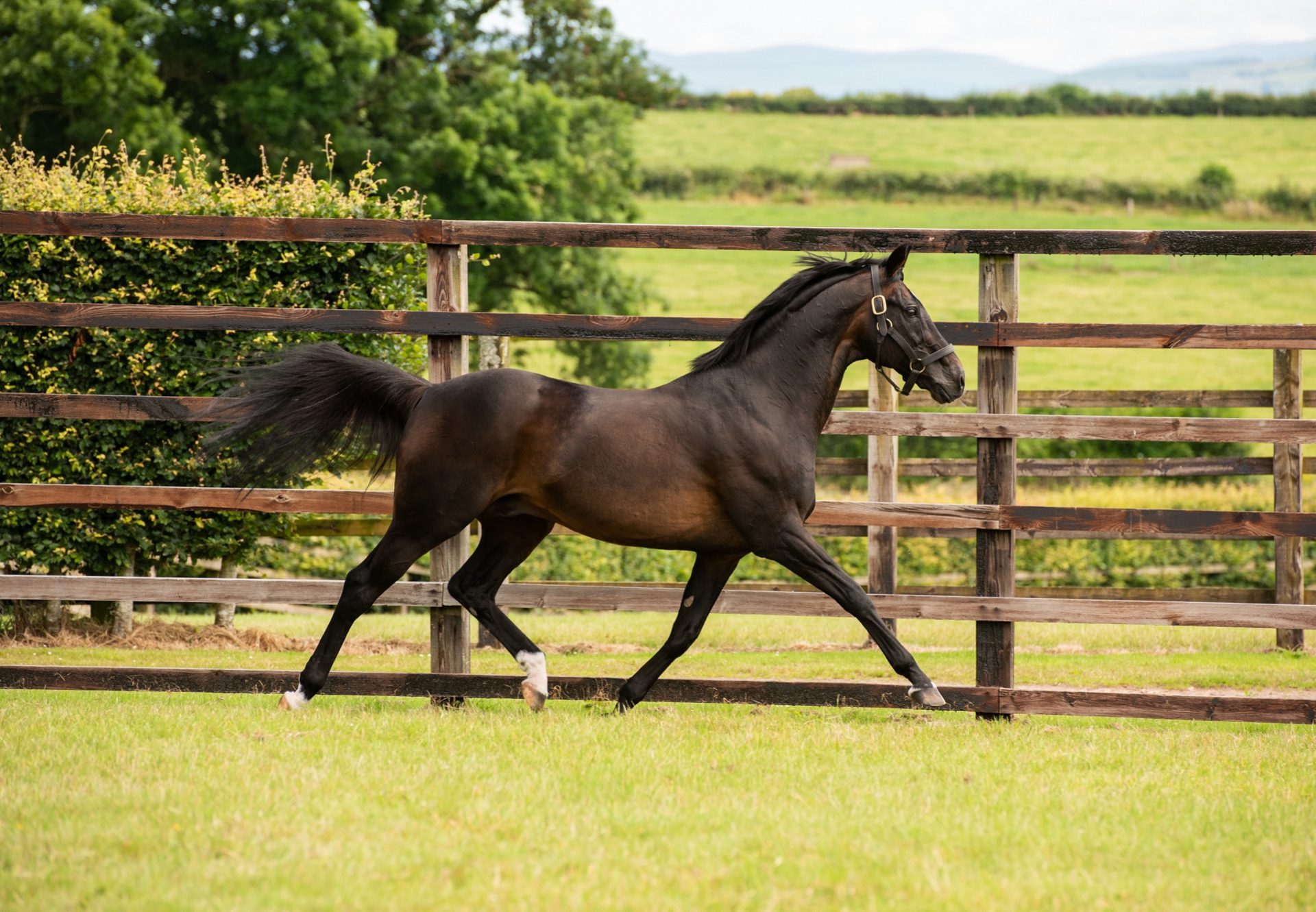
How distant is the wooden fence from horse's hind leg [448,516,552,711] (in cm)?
22

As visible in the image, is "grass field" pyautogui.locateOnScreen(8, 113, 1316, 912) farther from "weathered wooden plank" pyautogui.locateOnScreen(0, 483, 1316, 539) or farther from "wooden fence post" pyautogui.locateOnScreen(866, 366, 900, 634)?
"wooden fence post" pyautogui.locateOnScreen(866, 366, 900, 634)

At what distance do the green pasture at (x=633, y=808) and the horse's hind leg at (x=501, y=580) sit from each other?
35 centimetres

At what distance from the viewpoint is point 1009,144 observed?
58312mm

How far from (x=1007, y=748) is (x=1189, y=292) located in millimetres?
39226

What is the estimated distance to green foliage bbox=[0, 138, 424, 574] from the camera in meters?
9.12

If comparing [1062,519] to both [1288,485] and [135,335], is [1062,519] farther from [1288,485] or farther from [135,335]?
Result: [135,335]

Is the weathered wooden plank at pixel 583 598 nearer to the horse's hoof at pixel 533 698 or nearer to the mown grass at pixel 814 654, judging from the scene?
the horse's hoof at pixel 533 698

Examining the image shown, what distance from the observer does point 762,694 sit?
6.61 m

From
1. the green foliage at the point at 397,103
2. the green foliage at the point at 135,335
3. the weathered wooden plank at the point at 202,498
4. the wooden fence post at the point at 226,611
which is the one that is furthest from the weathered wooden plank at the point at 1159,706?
the green foliage at the point at 397,103

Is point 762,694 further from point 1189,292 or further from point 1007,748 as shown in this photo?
point 1189,292

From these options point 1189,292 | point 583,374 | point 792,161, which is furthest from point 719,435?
point 792,161

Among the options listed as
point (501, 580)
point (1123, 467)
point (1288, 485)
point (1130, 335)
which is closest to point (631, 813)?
point (501, 580)

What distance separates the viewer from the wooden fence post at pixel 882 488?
10477 millimetres

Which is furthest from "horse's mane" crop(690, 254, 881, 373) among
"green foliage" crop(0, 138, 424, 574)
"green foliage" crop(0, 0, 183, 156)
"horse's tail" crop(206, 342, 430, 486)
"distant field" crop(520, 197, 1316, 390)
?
"distant field" crop(520, 197, 1316, 390)
